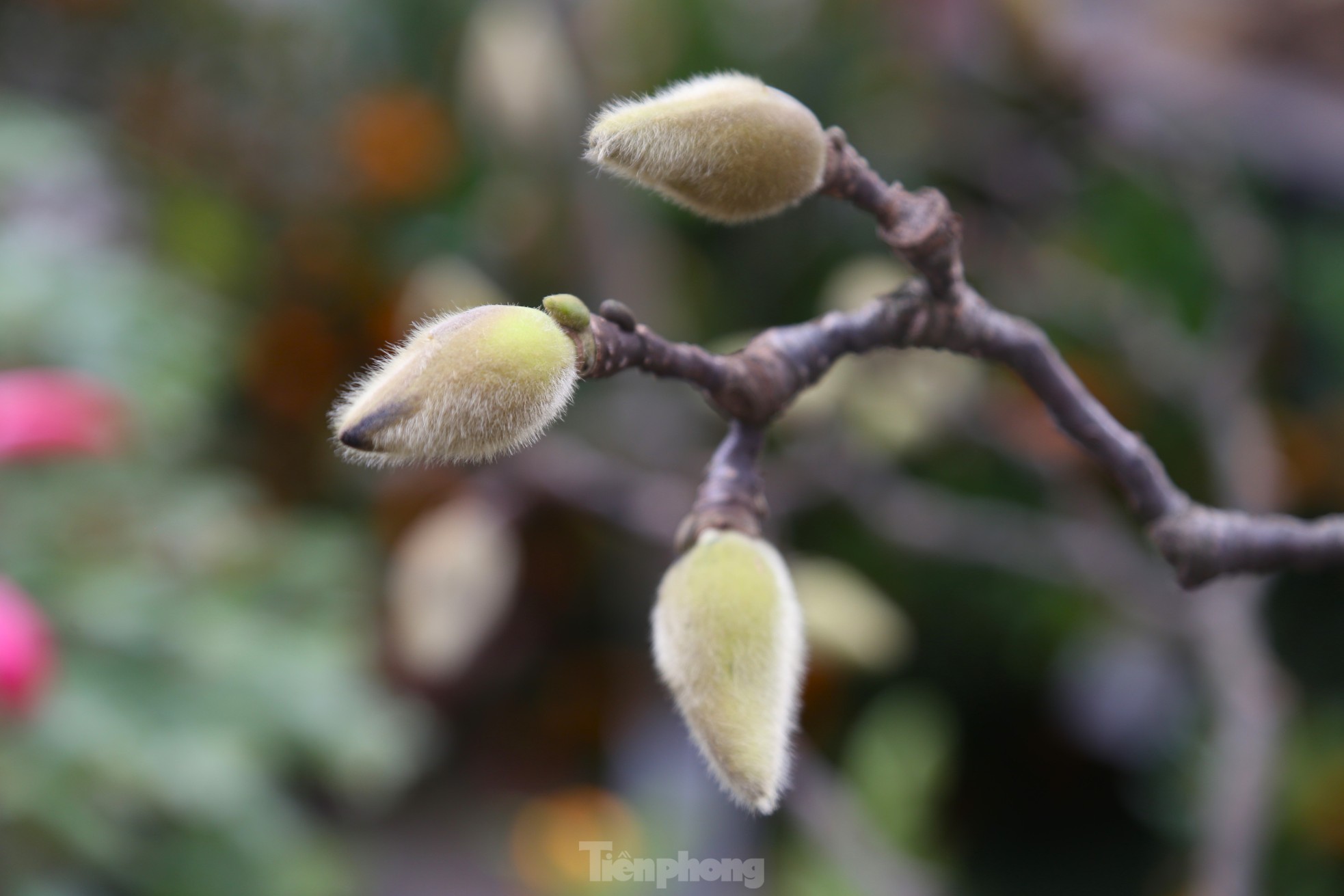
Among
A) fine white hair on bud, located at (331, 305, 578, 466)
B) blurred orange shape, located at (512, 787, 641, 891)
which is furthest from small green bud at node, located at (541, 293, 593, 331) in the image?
blurred orange shape, located at (512, 787, 641, 891)

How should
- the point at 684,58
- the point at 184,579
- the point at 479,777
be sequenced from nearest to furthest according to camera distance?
1. the point at 184,579
2. the point at 684,58
3. the point at 479,777

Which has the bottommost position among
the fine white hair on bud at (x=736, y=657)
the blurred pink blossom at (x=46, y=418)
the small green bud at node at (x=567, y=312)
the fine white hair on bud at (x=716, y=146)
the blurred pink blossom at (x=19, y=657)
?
the fine white hair on bud at (x=736, y=657)

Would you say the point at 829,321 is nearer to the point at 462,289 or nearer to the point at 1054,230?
the point at 462,289

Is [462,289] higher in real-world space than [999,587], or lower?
higher

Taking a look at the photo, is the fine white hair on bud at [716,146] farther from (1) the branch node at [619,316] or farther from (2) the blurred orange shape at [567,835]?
(2) the blurred orange shape at [567,835]

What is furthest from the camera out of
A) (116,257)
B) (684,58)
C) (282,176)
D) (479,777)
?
(282,176)

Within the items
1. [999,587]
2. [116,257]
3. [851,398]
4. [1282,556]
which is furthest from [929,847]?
[116,257]

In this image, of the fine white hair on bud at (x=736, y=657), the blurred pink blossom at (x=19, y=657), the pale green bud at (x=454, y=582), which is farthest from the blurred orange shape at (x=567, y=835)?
the fine white hair on bud at (x=736, y=657)
